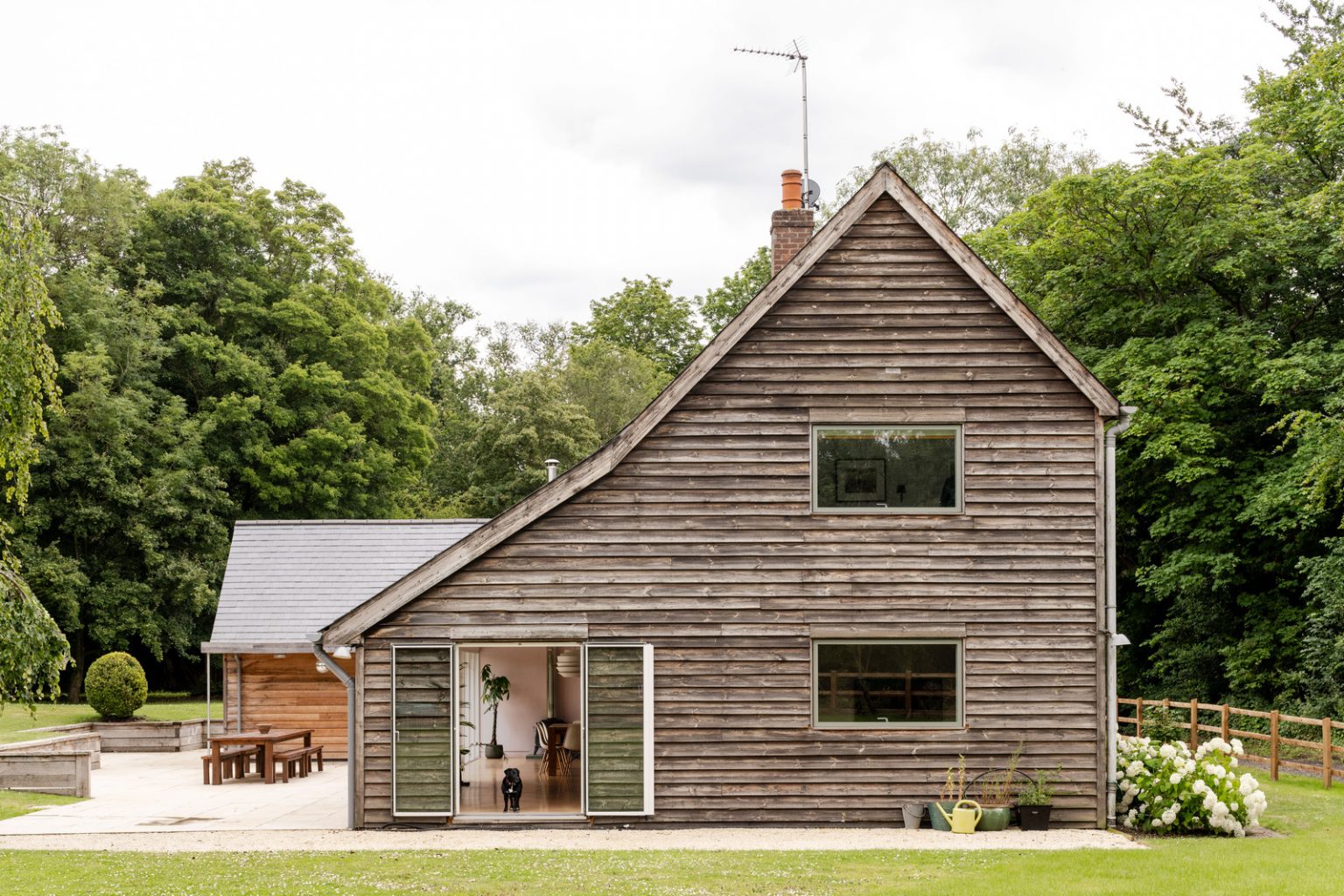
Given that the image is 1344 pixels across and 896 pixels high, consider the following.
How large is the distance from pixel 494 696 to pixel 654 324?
104 ft

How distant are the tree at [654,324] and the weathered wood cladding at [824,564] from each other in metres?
36.6

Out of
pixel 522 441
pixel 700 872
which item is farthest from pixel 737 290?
pixel 700 872

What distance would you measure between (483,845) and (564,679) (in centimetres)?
866

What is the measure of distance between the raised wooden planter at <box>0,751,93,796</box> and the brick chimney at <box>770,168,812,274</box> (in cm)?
1070

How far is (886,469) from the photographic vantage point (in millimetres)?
12938

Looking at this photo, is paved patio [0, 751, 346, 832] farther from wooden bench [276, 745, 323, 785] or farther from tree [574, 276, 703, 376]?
tree [574, 276, 703, 376]

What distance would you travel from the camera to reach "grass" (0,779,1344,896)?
947cm

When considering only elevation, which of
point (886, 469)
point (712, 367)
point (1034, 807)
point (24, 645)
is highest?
point (712, 367)

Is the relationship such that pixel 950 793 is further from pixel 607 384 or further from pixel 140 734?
pixel 607 384

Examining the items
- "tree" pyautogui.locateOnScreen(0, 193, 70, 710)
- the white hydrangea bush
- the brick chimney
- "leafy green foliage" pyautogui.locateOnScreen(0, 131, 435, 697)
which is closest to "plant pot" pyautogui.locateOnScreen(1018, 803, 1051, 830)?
the white hydrangea bush

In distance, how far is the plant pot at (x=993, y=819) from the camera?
12281 millimetres

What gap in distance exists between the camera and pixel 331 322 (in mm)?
37156

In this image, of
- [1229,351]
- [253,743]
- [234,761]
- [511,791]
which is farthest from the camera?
[1229,351]

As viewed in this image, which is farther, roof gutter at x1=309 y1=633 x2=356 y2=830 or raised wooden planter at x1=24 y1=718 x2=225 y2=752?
Answer: raised wooden planter at x1=24 y1=718 x2=225 y2=752
